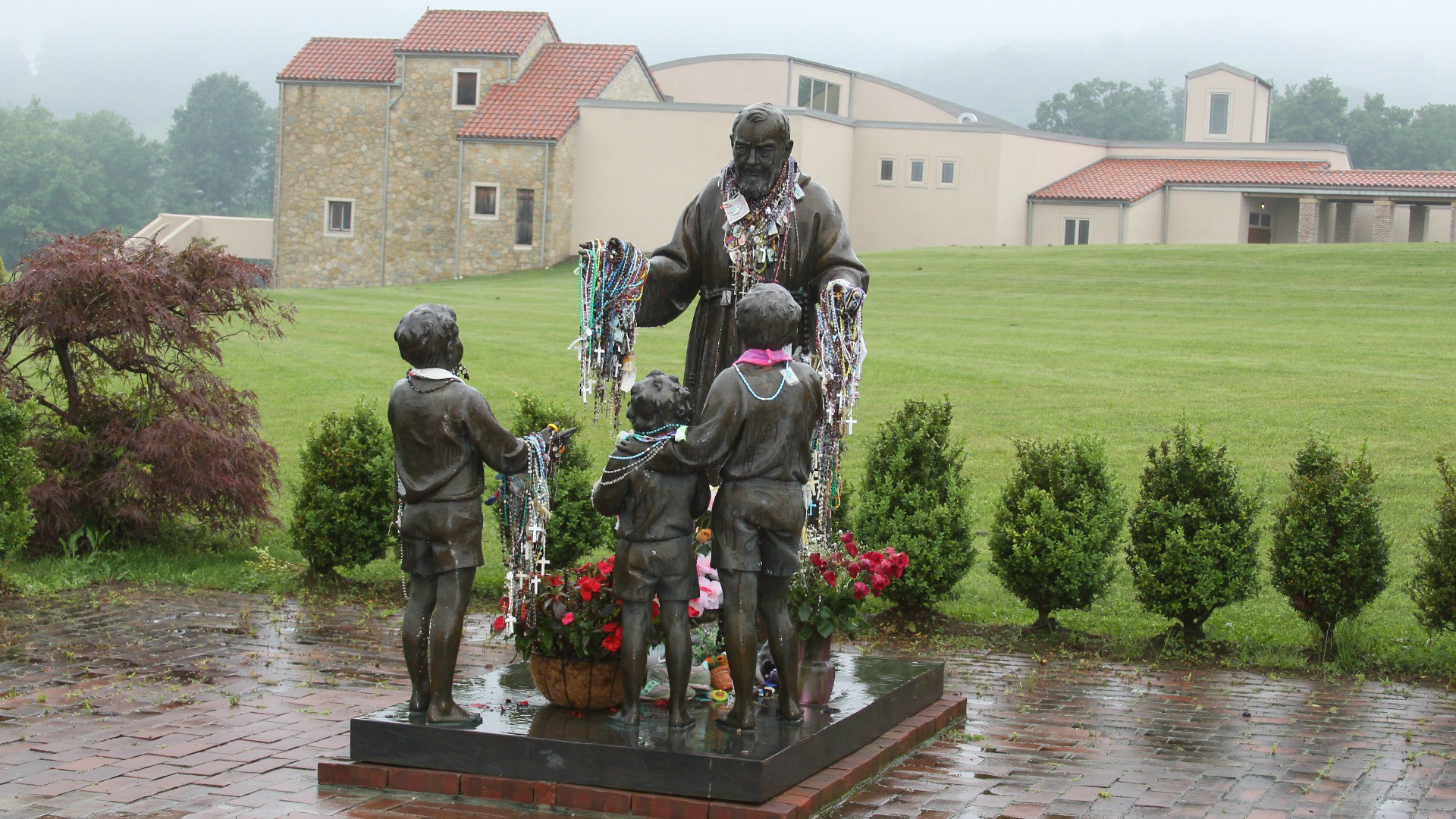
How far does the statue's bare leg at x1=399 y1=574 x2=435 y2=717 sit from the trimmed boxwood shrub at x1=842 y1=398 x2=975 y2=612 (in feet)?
13.3

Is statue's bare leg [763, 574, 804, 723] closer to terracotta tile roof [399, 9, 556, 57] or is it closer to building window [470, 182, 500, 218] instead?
building window [470, 182, 500, 218]

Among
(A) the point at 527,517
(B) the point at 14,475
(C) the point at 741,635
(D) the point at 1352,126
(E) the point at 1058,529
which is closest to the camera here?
(C) the point at 741,635

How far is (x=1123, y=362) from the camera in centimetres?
2088

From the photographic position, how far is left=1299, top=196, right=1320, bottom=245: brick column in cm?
4338

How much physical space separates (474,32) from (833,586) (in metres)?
42.0

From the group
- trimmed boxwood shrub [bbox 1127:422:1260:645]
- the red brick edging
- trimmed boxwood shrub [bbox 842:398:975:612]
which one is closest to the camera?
the red brick edging

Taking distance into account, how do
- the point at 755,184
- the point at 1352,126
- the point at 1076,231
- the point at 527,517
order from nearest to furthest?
the point at 527,517 < the point at 755,184 < the point at 1076,231 < the point at 1352,126

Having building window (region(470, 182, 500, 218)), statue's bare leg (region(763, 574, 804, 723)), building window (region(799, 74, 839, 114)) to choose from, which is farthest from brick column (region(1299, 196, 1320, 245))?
statue's bare leg (region(763, 574, 804, 723))

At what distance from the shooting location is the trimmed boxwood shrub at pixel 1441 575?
26.8 feet

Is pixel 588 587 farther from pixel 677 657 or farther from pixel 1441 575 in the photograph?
pixel 1441 575

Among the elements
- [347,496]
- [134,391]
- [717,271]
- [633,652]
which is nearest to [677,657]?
[633,652]

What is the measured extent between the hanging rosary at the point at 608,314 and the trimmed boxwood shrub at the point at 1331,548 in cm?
428

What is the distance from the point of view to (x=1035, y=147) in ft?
148

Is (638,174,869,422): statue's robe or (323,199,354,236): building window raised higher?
(323,199,354,236): building window
